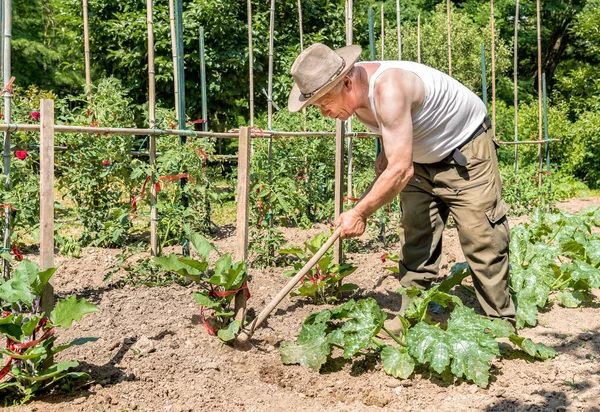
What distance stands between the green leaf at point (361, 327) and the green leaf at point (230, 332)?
60cm

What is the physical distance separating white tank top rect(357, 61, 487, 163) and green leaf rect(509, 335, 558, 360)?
105 centimetres

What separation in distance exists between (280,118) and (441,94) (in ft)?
14.7

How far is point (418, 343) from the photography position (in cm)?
310

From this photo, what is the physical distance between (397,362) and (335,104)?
135 cm

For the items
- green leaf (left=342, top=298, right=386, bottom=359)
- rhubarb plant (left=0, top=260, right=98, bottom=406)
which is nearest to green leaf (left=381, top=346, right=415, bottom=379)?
green leaf (left=342, top=298, right=386, bottom=359)

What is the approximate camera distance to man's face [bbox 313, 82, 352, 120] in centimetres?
314

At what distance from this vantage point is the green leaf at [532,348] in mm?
3275

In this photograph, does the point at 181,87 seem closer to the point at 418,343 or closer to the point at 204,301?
the point at 204,301

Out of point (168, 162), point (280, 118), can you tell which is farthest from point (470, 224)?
point (280, 118)

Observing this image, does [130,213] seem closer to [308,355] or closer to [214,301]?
[214,301]

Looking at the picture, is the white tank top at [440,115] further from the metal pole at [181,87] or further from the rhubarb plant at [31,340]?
the rhubarb plant at [31,340]

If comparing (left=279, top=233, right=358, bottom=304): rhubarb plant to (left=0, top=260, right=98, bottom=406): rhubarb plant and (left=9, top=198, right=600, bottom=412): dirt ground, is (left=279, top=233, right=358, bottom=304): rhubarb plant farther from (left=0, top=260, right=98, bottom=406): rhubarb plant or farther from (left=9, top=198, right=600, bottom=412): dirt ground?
(left=0, top=260, right=98, bottom=406): rhubarb plant

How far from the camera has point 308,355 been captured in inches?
131

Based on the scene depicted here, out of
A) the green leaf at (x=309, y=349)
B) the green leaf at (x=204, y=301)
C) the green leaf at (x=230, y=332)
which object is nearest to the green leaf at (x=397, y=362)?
the green leaf at (x=309, y=349)
